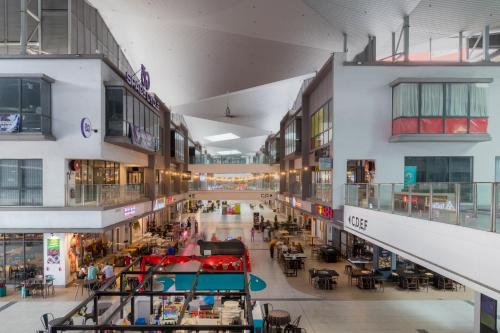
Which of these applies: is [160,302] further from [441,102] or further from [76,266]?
[441,102]

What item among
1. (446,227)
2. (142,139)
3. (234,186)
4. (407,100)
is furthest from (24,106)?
(234,186)

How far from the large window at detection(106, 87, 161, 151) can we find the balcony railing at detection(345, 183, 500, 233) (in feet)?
36.2

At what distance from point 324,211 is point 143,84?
12.0 metres

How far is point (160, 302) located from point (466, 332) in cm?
978

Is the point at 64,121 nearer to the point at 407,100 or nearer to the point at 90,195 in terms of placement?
the point at 90,195

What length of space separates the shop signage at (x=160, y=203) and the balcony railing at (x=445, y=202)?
15.7 metres

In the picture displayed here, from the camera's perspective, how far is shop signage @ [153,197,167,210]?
24.4m

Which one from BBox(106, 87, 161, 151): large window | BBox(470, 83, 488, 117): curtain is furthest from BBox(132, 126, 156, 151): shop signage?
BBox(470, 83, 488, 117): curtain

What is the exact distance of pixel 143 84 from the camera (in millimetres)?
20469

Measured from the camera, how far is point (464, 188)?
7.72 metres

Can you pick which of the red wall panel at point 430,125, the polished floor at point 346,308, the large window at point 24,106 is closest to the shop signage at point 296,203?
the polished floor at point 346,308

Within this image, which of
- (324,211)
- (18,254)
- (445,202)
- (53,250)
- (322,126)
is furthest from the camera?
(322,126)

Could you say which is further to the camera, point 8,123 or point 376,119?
point 376,119

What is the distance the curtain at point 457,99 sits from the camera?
1598 centimetres
